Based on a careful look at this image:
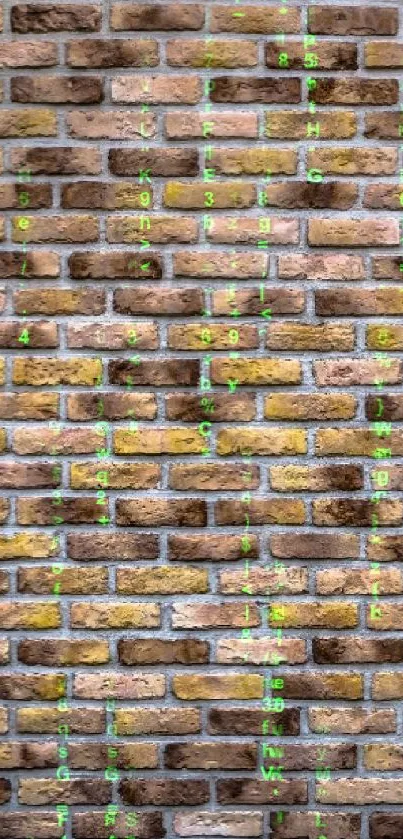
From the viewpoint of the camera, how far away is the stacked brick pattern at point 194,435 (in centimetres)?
166

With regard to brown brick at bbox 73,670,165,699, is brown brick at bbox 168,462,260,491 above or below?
above

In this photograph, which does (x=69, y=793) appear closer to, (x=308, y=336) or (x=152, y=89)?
(x=308, y=336)

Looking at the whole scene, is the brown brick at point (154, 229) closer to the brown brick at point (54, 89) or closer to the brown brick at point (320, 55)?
the brown brick at point (54, 89)

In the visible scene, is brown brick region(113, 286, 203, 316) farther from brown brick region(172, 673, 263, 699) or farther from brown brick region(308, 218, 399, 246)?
brown brick region(172, 673, 263, 699)

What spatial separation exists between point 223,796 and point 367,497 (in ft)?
2.21

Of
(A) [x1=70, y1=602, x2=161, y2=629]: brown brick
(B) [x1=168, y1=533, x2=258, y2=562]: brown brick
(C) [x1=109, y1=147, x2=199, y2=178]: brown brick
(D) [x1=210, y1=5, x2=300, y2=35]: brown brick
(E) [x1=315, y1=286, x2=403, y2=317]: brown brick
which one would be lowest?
(A) [x1=70, y1=602, x2=161, y2=629]: brown brick

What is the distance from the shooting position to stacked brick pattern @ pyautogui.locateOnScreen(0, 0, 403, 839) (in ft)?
5.45

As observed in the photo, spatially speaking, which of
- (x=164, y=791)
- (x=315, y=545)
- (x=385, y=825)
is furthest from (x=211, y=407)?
(x=385, y=825)

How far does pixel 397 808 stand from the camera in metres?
1.67

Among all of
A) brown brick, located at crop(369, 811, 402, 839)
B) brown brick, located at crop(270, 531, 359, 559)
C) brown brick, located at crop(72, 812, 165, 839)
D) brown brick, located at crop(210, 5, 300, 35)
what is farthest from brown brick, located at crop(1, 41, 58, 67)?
brown brick, located at crop(369, 811, 402, 839)

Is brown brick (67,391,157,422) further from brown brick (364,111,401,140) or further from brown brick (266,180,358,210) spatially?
brown brick (364,111,401,140)

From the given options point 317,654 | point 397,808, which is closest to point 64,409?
point 317,654

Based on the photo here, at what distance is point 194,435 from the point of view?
167cm

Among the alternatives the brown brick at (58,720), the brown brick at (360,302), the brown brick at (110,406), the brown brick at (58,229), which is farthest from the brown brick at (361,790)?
the brown brick at (58,229)
